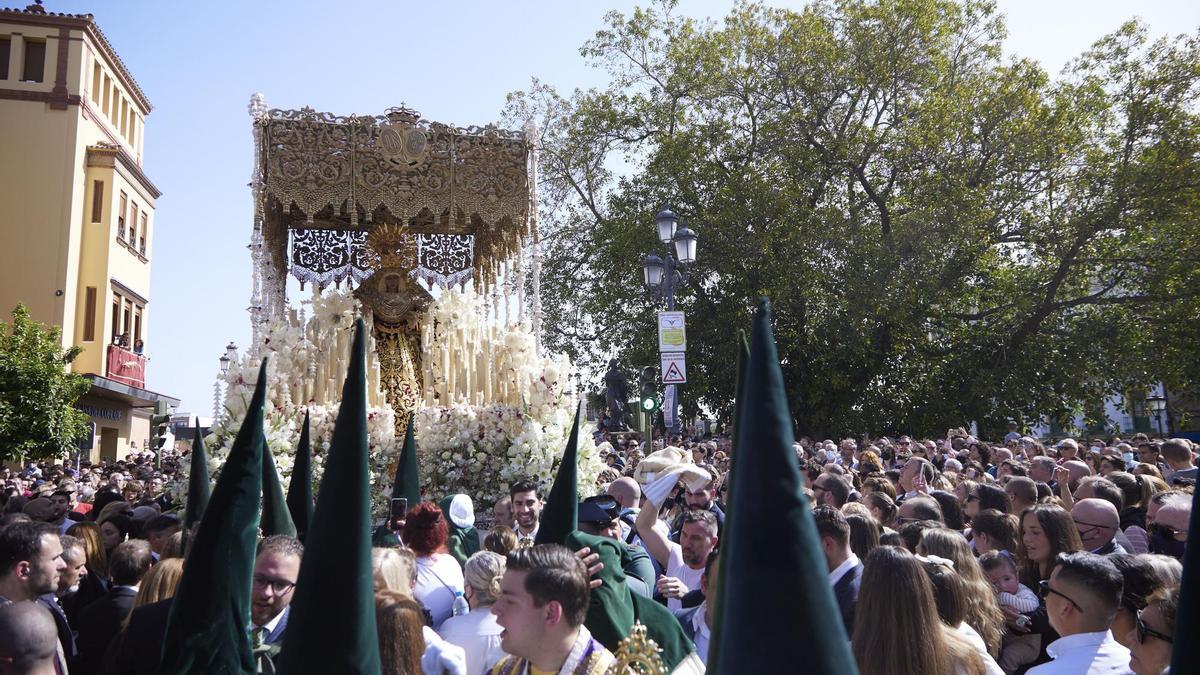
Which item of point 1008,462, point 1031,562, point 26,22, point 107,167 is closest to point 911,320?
point 1008,462

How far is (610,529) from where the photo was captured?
19.2 feet

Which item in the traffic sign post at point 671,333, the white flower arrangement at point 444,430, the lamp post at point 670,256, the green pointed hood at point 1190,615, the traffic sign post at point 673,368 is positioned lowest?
the green pointed hood at point 1190,615

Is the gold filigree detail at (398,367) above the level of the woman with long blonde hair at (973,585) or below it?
above

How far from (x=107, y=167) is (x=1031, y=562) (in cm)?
3177

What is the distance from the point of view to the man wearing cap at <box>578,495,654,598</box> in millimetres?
5129

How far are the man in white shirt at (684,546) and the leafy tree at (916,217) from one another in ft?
62.5

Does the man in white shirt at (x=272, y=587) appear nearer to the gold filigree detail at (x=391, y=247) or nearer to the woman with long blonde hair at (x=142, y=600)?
the woman with long blonde hair at (x=142, y=600)

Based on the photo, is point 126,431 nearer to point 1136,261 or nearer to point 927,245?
point 927,245

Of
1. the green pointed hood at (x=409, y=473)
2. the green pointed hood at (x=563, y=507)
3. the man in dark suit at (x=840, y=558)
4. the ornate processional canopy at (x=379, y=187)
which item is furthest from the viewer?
the ornate processional canopy at (x=379, y=187)

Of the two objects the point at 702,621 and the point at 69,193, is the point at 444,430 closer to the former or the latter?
the point at 702,621

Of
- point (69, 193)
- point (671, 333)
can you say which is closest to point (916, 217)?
point (671, 333)

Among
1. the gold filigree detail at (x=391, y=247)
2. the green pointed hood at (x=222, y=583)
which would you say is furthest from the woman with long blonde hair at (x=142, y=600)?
the gold filigree detail at (x=391, y=247)

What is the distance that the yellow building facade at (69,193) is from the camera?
2869 cm

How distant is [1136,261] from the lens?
23.0 meters
